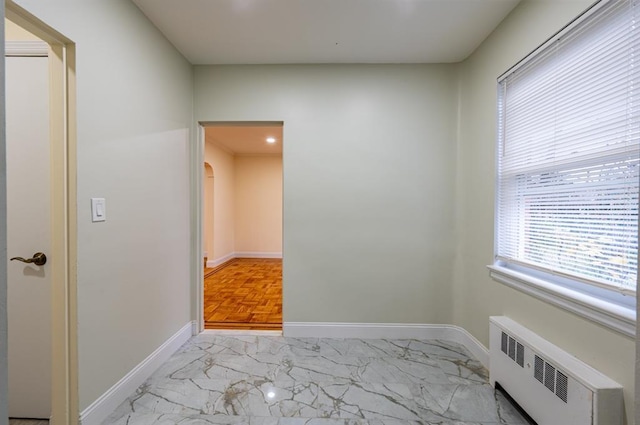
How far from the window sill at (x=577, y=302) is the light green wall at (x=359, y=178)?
32.2 inches

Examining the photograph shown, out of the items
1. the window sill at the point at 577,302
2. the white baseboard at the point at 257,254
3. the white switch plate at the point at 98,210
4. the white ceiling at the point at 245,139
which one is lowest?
the white baseboard at the point at 257,254

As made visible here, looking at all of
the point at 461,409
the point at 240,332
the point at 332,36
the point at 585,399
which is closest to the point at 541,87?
the point at 332,36

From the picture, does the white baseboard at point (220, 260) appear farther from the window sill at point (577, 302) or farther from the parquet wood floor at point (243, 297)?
the window sill at point (577, 302)

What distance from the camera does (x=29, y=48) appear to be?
150 cm

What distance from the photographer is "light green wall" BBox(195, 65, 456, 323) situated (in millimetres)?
2539

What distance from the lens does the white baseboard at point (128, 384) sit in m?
1.52

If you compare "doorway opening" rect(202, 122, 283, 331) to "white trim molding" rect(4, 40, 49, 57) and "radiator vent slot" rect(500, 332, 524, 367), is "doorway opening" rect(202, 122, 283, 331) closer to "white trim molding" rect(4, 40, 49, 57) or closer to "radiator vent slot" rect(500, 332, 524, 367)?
"white trim molding" rect(4, 40, 49, 57)

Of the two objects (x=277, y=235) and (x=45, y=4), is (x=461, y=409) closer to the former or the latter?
(x=45, y=4)

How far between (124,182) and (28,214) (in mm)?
477

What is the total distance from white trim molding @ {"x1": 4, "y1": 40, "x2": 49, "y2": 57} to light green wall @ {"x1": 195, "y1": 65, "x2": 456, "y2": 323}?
46.2 inches

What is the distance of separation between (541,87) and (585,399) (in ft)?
5.27

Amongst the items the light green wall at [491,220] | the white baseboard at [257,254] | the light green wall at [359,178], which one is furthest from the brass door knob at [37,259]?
the white baseboard at [257,254]

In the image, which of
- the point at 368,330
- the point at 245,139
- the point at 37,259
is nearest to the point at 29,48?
the point at 37,259

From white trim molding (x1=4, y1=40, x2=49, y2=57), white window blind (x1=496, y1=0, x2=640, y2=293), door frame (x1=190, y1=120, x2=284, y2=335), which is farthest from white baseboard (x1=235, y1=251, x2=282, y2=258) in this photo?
white trim molding (x1=4, y1=40, x2=49, y2=57)
